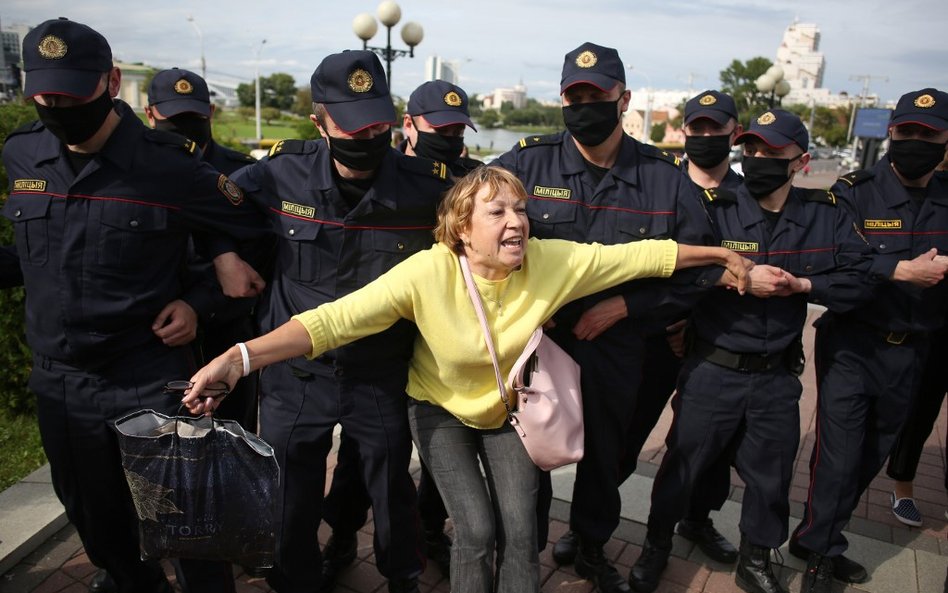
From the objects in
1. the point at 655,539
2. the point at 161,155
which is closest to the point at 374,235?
the point at 161,155

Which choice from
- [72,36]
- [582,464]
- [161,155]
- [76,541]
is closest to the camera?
[72,36]

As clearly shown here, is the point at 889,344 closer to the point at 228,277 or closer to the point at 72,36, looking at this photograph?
the point at 228,277

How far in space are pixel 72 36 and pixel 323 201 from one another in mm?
1008

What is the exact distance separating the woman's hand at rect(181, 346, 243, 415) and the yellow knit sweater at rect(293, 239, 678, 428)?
25cm

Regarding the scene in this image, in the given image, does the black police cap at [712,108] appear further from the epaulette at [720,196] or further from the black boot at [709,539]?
the black boot at [709,539]

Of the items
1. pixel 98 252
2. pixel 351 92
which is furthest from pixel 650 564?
pixel 98 252

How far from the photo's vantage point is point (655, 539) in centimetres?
344

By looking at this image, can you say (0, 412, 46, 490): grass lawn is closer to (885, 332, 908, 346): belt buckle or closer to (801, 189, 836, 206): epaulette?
(801, 189, 836, 206): epaulette

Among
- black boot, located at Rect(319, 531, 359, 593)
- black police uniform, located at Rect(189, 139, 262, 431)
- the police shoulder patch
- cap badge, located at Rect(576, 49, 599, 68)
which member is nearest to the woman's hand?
black police uniform, located at Rect(189, 139, 262, 431)

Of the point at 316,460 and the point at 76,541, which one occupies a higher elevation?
the point at 316,460

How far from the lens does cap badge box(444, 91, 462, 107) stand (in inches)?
178

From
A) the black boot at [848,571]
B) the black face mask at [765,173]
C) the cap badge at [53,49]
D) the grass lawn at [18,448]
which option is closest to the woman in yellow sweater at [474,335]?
the black face mask at [765,173]

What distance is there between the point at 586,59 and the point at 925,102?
1709 millimetres

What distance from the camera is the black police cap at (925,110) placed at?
3.44 metres
